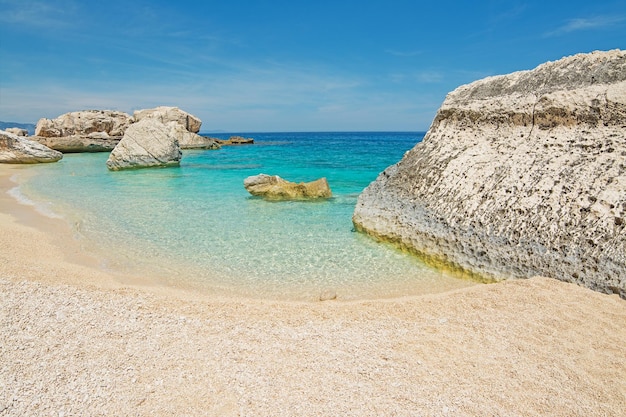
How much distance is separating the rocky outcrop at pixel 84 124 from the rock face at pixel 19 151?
48.1 ft

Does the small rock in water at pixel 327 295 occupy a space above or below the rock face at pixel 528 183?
below

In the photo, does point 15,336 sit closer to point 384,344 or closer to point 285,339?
point 285,339

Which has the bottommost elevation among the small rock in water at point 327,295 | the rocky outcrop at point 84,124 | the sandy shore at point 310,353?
the small rock in water at point 327,295

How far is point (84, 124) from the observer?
157 feet

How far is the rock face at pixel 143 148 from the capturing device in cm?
2641

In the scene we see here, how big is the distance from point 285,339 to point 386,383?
53.2 inches

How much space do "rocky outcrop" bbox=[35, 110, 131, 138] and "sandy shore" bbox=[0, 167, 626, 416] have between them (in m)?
46.2

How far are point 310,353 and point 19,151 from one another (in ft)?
108

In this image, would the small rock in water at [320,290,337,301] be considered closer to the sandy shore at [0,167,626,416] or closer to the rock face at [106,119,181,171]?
the sandy shore at [0,167,626,416]

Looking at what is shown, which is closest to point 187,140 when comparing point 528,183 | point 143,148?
point 143,148

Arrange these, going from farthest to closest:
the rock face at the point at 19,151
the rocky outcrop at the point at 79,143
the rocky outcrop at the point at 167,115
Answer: the rocky outcrop at the point at 167,115, the rocky outcrop at the point at 79,143, the rock face at the point at 19,151

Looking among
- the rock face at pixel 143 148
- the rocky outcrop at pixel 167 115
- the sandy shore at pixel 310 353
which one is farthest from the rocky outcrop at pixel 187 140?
the sandy shore at pixel 310 353

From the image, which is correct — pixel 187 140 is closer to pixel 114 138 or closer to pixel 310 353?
pixel 114 138

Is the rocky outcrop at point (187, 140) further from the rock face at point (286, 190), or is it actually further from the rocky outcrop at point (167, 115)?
the rock face at point (286, 190)
